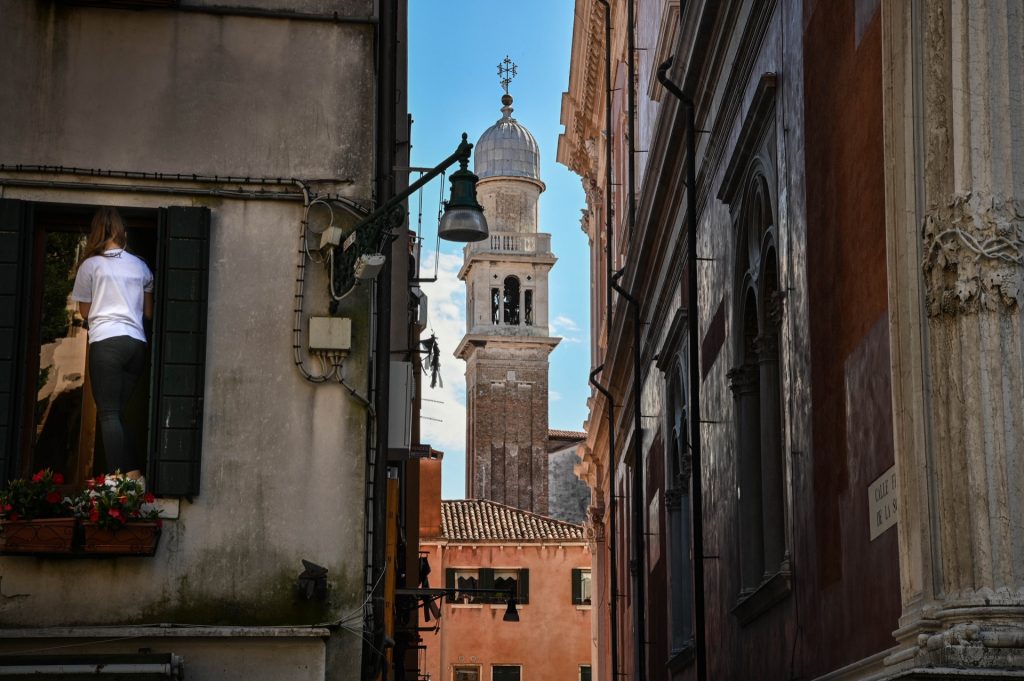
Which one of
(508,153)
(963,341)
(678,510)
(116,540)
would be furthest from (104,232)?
(508,153)

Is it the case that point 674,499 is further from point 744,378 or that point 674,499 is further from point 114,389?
point 114,389

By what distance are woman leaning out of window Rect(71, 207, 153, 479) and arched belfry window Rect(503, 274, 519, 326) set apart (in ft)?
260

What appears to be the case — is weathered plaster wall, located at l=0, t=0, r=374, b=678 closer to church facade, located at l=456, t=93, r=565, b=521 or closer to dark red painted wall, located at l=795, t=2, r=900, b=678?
dark red painted wall, located at l=795, t=2, r=900, b=678

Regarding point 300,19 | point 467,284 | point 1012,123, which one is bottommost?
point 1012,123

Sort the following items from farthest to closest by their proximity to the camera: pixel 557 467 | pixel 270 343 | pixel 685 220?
pixel 557 467, pixel 685 220, pixel 270 343

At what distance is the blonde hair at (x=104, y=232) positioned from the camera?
33.8 feet

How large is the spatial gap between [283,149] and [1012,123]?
4.85 m

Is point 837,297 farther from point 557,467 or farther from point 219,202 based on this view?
point 557,467

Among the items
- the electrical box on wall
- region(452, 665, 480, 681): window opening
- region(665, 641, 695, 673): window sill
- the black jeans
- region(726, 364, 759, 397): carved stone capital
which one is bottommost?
region(452, 665, 480, 681): window opening

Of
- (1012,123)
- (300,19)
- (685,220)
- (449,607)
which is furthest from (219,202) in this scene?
(449,607)

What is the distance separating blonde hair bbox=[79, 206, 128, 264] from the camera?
1030 cm

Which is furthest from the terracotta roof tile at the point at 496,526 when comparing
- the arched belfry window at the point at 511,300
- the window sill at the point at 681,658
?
the arched belfry window at the point at 511,300


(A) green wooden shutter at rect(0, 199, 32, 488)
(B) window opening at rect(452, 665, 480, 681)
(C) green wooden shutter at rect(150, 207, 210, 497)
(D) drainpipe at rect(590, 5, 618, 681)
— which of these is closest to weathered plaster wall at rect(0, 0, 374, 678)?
(C) green wooden shutter at rect(150, 207, 210, 497)

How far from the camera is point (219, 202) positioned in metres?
10.5
